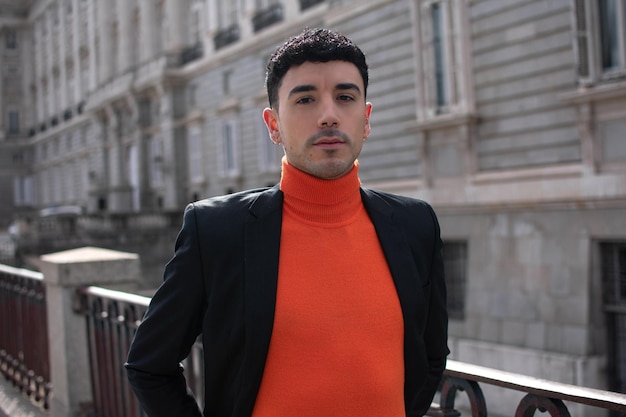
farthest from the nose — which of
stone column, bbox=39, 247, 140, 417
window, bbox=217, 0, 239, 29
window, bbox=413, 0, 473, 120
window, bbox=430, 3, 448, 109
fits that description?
window, bbox=217, 0, 239, 29

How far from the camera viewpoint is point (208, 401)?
2.17m

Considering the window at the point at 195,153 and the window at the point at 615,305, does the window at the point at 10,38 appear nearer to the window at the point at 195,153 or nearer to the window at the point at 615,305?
the window at the point at 195,153

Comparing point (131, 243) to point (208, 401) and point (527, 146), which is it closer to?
point (527, 146)

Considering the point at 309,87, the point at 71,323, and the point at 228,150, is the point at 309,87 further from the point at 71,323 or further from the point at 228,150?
the point at 228,150

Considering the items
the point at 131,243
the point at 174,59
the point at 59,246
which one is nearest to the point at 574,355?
the point at 131,243

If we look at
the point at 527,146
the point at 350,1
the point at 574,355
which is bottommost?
the point at 574,355

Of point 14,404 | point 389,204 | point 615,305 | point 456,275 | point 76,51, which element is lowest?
point 615,305

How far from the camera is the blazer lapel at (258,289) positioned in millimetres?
1969

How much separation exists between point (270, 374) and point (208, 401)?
29cm

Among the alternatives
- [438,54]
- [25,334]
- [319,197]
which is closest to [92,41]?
[438,54]

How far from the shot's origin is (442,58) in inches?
577

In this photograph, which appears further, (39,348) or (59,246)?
(59,246)

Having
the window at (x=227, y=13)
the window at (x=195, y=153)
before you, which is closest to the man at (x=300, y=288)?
the window at (x=227, y=13)

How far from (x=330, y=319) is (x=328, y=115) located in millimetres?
615
